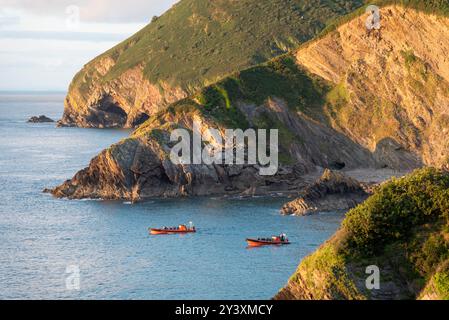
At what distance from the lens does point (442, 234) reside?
186 feet

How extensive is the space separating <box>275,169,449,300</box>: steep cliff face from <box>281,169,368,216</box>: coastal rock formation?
187 ft

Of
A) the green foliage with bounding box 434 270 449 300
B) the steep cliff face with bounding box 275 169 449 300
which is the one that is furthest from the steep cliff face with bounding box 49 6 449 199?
the green foliage with bounding box 434 270 449 300

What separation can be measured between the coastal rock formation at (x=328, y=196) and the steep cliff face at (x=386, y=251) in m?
56.9

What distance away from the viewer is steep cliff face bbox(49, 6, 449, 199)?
146m

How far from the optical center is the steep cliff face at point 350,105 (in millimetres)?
145625

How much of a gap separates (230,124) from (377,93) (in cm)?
2555

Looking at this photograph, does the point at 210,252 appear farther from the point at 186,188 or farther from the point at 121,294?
the point at 186,188

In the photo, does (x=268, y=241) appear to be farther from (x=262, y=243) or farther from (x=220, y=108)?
(x=220, y=108)

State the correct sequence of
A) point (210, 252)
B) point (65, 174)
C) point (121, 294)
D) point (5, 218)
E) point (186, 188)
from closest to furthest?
1. point (121, 294)
2. point (210, 252)
3. point (5, 218)
4. point (186, 188)
5. point (65, 174)
